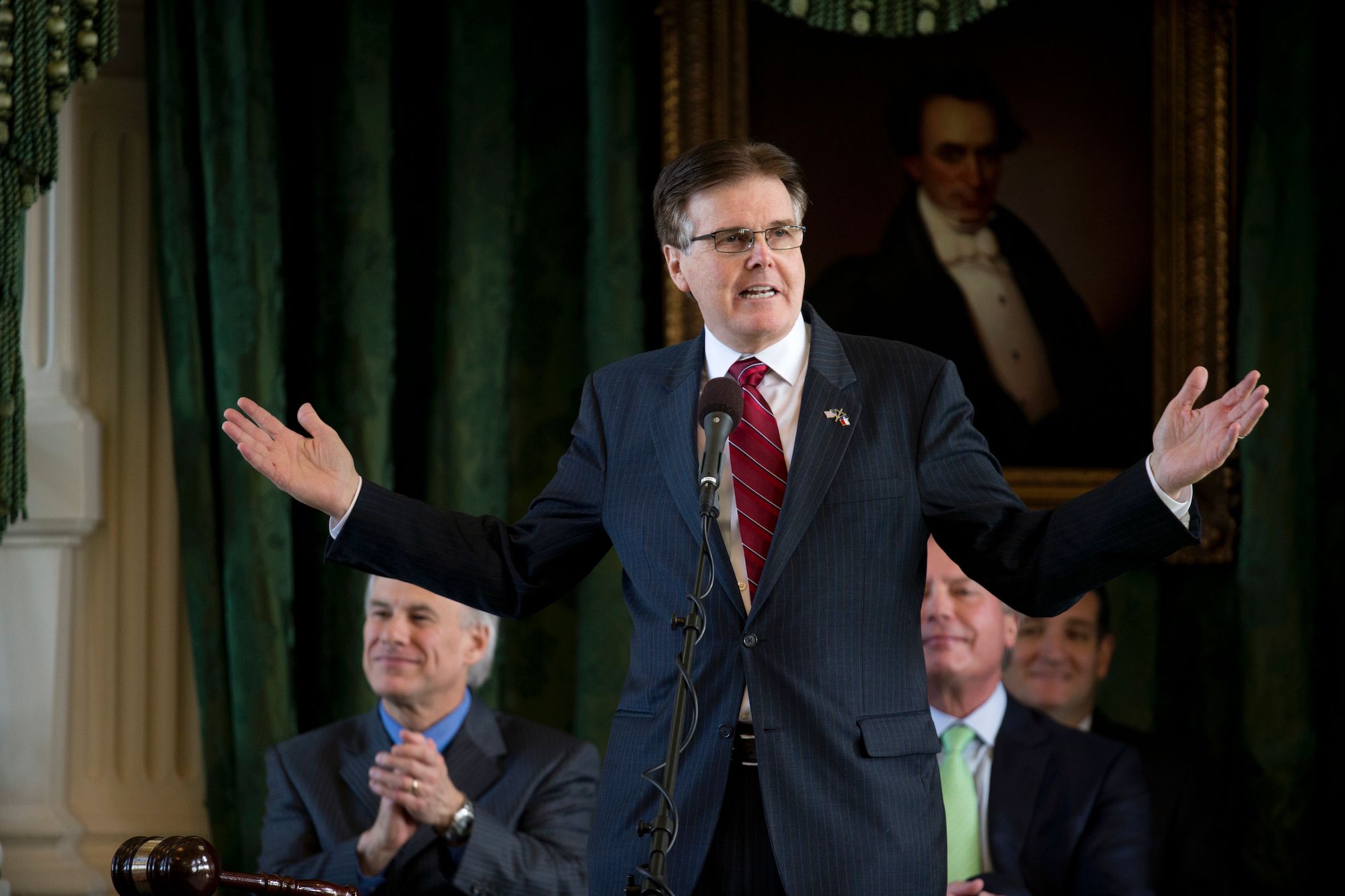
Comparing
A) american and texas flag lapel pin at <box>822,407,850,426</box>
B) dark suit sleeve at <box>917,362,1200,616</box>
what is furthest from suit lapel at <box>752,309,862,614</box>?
dark suit sleeve at <box>917,362,1200,616</box>

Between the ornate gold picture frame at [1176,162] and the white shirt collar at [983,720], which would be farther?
the ornate gold picture frame at [1176,162]

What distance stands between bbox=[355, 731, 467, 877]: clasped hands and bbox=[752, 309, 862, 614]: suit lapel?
1.33 m

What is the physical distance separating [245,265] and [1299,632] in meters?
2.92

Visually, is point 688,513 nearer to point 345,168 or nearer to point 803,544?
point 803,544

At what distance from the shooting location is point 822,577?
6.29 ft

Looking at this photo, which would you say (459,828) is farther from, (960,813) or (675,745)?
(675,745)

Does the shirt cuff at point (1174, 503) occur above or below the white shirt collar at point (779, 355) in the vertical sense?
below

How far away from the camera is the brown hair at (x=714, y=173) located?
6.81 ft

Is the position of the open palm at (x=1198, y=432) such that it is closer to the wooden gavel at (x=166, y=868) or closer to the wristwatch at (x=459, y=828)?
the wooden gavel at (x=166, y=868)

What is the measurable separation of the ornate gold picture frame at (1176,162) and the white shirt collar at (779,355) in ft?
5.75

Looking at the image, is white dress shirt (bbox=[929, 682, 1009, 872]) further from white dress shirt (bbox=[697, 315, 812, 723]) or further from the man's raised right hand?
the man's raised right hand

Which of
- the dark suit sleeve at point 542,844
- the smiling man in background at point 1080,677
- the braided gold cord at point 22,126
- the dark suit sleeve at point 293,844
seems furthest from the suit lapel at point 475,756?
the smiling man in background at point 1080,677

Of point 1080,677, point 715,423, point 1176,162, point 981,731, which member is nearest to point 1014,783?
point 981,731

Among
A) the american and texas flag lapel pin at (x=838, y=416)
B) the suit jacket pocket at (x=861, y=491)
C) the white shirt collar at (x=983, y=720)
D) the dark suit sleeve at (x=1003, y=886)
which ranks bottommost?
the dark suit sleeve at (x=1003, y=886)
